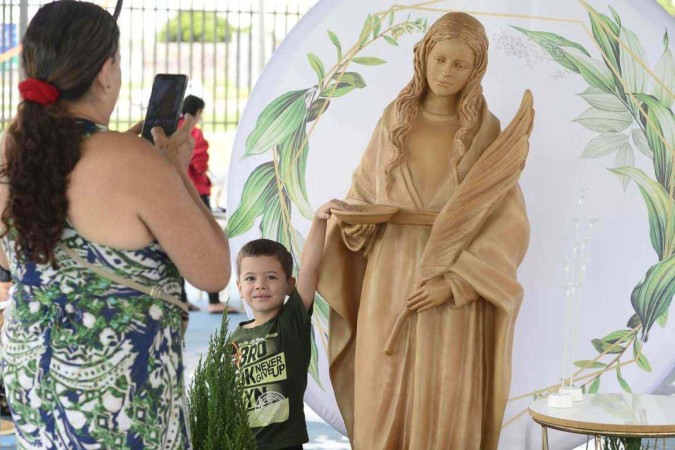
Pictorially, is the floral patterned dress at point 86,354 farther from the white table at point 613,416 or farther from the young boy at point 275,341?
the white table at point 613,416

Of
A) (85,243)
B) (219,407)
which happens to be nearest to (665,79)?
(219,407)

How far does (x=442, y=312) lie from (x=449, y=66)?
0.82 metres

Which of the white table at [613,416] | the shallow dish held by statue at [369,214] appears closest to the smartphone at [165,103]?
the shallow dish held by statue at [369,214]

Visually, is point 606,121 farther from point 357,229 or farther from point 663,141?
point 357,229

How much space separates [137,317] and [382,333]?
1.54 m

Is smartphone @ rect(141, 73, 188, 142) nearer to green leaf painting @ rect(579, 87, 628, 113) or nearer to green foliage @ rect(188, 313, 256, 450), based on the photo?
green foliage @ rect(188, 313, 256, 450)

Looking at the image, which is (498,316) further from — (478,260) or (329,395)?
(329,395)

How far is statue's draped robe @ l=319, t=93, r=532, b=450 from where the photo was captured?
3896 millimetres

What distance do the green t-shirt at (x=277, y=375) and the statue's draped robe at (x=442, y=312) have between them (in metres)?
0.20

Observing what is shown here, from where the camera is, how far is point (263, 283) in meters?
4.09

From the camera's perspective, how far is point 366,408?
160 inches

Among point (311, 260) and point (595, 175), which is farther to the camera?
point (595, 175)

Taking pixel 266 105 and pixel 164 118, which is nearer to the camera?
pixel 164 118

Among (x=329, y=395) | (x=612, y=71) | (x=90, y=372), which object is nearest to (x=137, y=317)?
(x=90, y=372)
